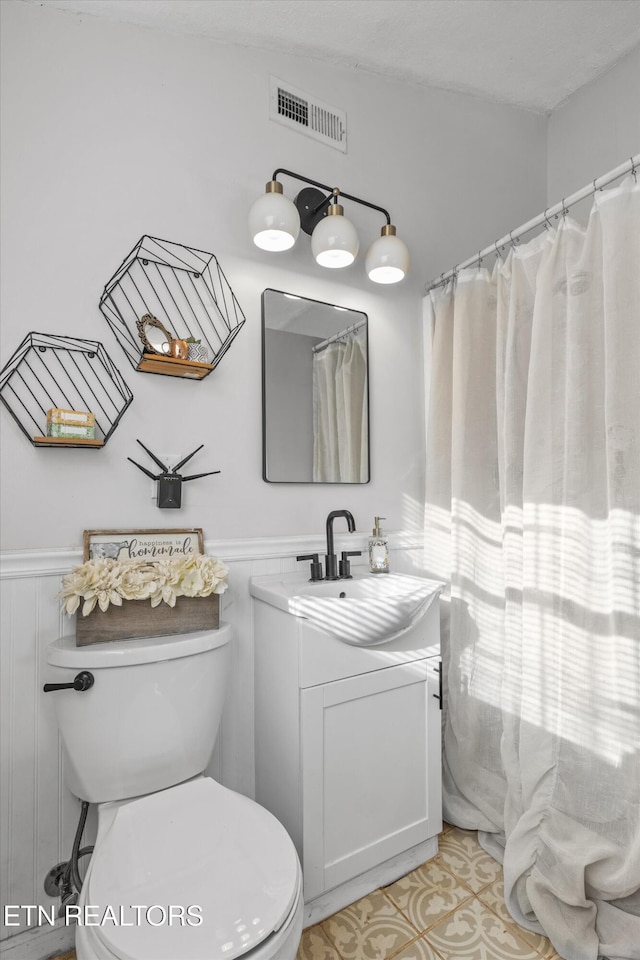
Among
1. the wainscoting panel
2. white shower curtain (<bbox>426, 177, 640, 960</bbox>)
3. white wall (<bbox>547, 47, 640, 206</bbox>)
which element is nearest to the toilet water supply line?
the wainscoting panel

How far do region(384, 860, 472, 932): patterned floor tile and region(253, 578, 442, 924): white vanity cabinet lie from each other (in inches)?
1.3

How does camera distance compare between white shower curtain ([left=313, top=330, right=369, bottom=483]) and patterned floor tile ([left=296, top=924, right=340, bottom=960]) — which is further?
white shower curtain ([left=313, top=330, right=369, bottom=483])

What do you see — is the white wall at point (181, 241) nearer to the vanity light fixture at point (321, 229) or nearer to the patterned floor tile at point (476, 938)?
the vanity light fixture at point (321, 229)

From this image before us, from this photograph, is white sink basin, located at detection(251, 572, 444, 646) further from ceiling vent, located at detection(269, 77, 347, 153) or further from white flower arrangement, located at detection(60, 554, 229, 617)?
ceiling vent, located at detection(269, 77, 347, 153)

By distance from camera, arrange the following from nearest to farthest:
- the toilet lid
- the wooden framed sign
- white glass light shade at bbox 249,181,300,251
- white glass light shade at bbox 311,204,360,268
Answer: the toilet lid
the wooden framed sign
white glass light shade at bbox 249,181,300,251
white glass light shade at bbox 311,204,360,268

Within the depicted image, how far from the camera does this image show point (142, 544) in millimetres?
1488

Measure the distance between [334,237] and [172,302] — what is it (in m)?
0.56

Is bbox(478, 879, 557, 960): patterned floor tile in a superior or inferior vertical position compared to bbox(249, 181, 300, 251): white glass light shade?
inferior

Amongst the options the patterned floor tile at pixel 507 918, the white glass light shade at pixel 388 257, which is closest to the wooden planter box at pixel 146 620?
the patterned floor tile at pixel 507 918

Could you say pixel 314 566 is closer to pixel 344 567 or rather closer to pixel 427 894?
pixel 344 567

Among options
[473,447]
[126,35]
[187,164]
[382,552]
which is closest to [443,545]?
[382,552]

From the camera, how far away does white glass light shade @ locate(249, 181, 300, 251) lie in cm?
156

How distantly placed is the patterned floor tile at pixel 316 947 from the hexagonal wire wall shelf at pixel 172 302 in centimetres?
158

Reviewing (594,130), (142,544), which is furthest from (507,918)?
(594,130)
